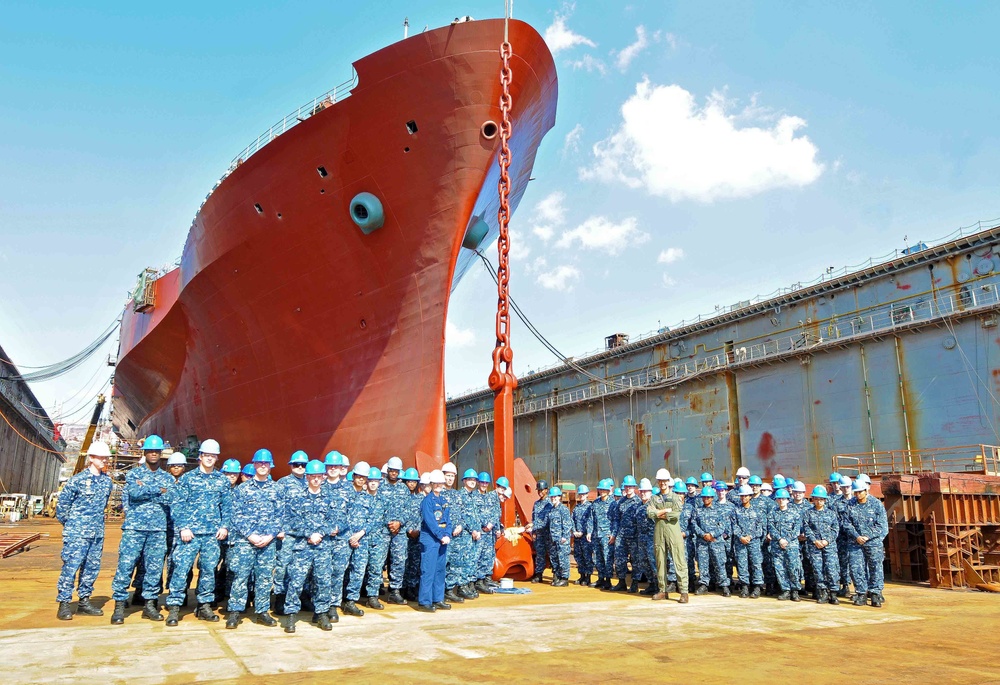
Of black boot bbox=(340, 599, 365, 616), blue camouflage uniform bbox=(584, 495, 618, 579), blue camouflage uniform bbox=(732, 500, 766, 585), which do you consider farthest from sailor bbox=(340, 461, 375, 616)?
blue camouflage uniform bbox=(732, 500, 766, 585)

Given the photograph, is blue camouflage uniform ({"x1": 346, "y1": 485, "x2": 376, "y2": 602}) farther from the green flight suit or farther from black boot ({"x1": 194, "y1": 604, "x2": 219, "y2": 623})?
the green flight suit

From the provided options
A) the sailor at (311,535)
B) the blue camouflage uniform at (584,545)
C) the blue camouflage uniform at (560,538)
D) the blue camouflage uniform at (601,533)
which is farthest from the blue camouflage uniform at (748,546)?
the sailor at (311,535)

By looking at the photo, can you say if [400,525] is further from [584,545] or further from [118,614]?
[584,545]

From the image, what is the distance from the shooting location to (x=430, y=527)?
249 inches

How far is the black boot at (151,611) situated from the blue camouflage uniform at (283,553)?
3.12 feet

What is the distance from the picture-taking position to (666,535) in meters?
7.73

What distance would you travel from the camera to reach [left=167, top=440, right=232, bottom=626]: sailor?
5.46m

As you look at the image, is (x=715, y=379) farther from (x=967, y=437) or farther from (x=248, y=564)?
(x=248, y=564)

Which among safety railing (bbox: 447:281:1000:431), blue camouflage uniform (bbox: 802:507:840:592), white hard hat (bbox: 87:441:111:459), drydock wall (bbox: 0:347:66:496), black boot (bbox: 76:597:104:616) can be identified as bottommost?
black boot (bbox: 76:597:104:616)

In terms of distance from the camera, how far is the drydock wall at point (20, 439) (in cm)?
3042

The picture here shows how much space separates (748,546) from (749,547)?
0.02 m

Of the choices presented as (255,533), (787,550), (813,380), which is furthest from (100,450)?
(813,380)

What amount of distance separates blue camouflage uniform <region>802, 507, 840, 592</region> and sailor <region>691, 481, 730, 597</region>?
95cm

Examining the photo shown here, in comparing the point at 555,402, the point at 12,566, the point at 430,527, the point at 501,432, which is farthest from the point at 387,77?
the point at 555,402
